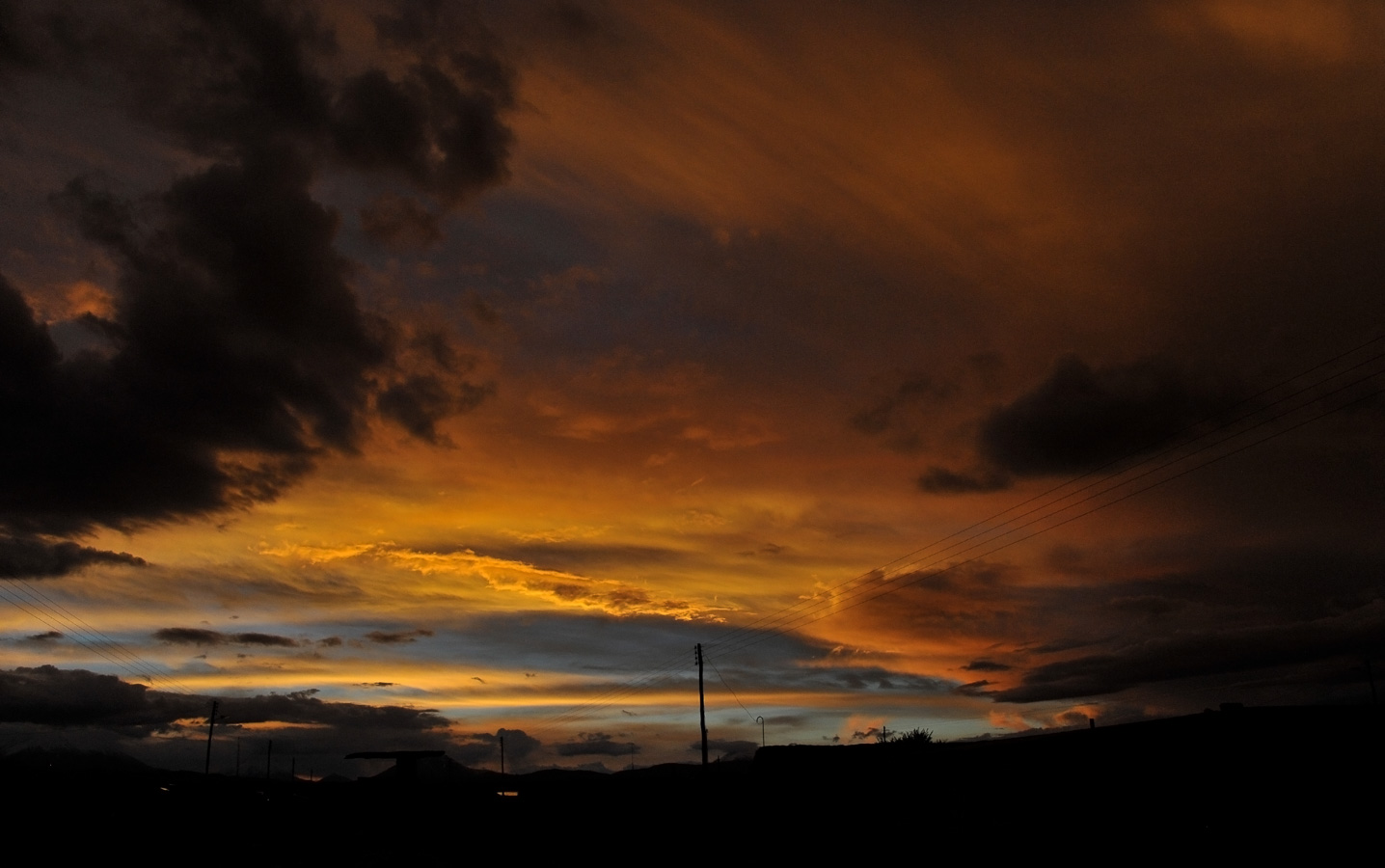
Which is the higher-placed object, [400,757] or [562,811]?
[400,757]

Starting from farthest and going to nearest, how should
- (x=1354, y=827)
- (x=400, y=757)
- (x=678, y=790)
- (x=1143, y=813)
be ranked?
(x=400, y=757), (x=678, y=790), (x=1143, y=813), (x=1354, y=827)

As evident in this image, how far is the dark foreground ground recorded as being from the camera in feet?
71.8

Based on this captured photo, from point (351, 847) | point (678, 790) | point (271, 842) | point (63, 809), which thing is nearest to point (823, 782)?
point (678, 790)

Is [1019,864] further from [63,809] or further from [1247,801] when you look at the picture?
[63,809]

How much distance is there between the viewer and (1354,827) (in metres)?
20.1

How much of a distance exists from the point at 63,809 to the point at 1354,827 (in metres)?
45.3

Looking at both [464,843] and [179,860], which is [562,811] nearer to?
[464,843]

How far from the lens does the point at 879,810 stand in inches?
1201

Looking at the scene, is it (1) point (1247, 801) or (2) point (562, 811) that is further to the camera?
(2) point (562, 811)

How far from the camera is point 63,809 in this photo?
3528cm

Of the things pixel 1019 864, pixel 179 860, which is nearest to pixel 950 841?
pixel 1019 864

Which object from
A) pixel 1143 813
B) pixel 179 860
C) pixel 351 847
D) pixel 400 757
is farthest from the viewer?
pixel 400 757

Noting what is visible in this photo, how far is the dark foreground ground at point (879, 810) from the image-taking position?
71.8ft

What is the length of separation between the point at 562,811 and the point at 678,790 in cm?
548
